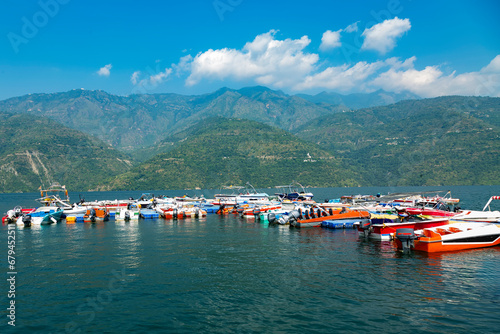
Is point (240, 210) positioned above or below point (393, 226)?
below

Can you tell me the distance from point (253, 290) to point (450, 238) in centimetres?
2157

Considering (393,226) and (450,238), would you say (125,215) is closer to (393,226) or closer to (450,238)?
(393,226)

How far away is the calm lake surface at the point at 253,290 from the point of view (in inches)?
580

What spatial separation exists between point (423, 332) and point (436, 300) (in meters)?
4.71

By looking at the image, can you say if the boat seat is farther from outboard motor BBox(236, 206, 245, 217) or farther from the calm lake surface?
outboard motor BBox(236, 206, 245, 217)

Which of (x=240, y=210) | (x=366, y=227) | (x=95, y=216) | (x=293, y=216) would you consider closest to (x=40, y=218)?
(x=95, y=216)

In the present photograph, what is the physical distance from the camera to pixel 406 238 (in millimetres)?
30016

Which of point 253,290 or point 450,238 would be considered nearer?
point 253,290

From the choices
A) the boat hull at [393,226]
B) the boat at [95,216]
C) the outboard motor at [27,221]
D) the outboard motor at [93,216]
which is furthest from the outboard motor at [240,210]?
the outboard motor at [27,221]

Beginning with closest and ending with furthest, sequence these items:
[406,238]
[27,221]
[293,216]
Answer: [406,238]
[293,216]
[27,221]

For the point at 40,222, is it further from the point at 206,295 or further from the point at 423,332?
the point at 423,332

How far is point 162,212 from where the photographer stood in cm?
7175

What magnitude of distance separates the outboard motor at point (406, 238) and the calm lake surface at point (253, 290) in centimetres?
122

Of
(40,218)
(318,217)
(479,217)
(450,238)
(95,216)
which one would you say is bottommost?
(318,217)
